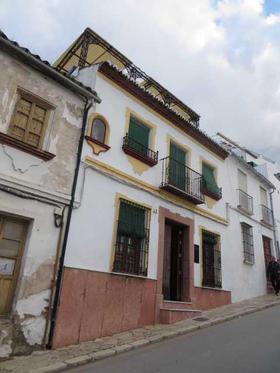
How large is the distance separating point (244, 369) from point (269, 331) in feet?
9.38

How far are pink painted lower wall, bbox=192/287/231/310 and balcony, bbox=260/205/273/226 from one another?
526 cm

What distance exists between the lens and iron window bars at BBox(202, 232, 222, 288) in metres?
11.0

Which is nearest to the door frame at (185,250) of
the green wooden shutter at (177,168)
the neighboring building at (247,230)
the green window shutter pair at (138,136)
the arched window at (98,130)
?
the green wooden shutter at (177,168)

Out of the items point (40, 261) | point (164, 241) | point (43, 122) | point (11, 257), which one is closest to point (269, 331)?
point (164, 241)

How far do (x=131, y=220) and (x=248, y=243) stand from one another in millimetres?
6898

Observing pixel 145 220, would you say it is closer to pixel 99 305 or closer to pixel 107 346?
pixel 99 305

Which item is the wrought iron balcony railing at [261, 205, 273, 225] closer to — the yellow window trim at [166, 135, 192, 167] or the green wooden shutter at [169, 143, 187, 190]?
the yellow window trim at [166, 135, 192, 167]

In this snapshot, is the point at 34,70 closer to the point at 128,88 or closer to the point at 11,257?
the point at 128,88

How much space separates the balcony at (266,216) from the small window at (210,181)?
13.5 feet

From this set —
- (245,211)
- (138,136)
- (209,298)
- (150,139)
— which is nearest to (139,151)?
(138,136)

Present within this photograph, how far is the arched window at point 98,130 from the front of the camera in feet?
28.3

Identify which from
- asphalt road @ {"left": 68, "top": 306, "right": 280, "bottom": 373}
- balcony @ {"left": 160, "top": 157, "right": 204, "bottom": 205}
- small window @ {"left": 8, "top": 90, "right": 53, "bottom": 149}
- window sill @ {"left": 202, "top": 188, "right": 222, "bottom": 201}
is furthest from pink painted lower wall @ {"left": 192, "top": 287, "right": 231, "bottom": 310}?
small window @ {"left": 8, "top": 90, "right": 53, "bottom": 149}

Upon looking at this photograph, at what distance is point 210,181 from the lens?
12.4m

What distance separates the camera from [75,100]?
8.26 metres
